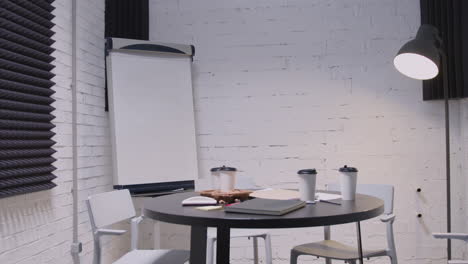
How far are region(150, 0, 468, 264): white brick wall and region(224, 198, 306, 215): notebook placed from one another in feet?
6.69

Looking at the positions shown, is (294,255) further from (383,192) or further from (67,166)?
(67,166)

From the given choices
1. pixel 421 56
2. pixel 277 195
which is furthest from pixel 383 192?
pixel 277 195

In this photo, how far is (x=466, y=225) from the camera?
341cm

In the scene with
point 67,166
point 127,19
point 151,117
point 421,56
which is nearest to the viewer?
point 421,56

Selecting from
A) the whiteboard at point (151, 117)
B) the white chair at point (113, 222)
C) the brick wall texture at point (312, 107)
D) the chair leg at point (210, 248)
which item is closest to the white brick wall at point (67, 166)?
the brick wall texture at point (312, 107)

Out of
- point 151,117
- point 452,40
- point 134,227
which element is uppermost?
point 452,40

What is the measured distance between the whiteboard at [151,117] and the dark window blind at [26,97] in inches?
25.4

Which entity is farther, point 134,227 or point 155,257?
point 134,227

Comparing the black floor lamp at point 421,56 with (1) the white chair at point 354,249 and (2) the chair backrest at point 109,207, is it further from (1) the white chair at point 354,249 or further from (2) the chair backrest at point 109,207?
(2) the chair backrest at point 109,207

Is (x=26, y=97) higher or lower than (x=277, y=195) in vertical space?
higher

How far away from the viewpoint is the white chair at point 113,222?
206cm

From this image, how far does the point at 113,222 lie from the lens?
227cm

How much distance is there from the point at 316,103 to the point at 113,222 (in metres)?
2.04

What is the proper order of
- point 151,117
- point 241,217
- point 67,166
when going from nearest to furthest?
1. point 241,217
2. point 67,166
3. point 151,117
